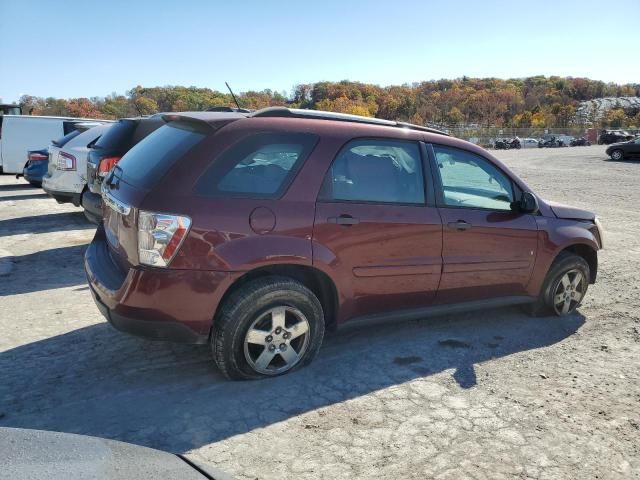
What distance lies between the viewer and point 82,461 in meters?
1.71

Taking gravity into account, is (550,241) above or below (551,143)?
below

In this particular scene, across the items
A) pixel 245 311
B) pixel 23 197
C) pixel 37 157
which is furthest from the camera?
pixel 37 157

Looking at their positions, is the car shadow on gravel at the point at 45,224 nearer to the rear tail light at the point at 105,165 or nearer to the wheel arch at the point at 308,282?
the rear tail light at the point at 105,165

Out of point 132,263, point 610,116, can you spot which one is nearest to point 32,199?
point 132,263

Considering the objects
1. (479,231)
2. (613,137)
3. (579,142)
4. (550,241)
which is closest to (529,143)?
(579,142)

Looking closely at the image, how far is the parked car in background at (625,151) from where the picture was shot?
31.5m

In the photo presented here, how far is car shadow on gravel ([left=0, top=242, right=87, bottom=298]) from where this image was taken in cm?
573

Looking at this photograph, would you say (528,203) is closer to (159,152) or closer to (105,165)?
(159,152)

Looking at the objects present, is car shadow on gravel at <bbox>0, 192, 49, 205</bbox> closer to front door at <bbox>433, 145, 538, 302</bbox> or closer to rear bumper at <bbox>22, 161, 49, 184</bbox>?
rear bumper at <bbox>22, 161, 49, 184</bbox>

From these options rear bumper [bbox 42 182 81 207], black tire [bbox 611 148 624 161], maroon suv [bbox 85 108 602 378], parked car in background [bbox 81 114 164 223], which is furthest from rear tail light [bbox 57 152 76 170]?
black tire [bbox 611 148 624 161]

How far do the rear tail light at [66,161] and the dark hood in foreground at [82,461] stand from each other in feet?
25.1

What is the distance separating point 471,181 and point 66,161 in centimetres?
682

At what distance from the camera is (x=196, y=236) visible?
10.8 ft

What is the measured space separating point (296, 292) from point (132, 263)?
3.46ft
